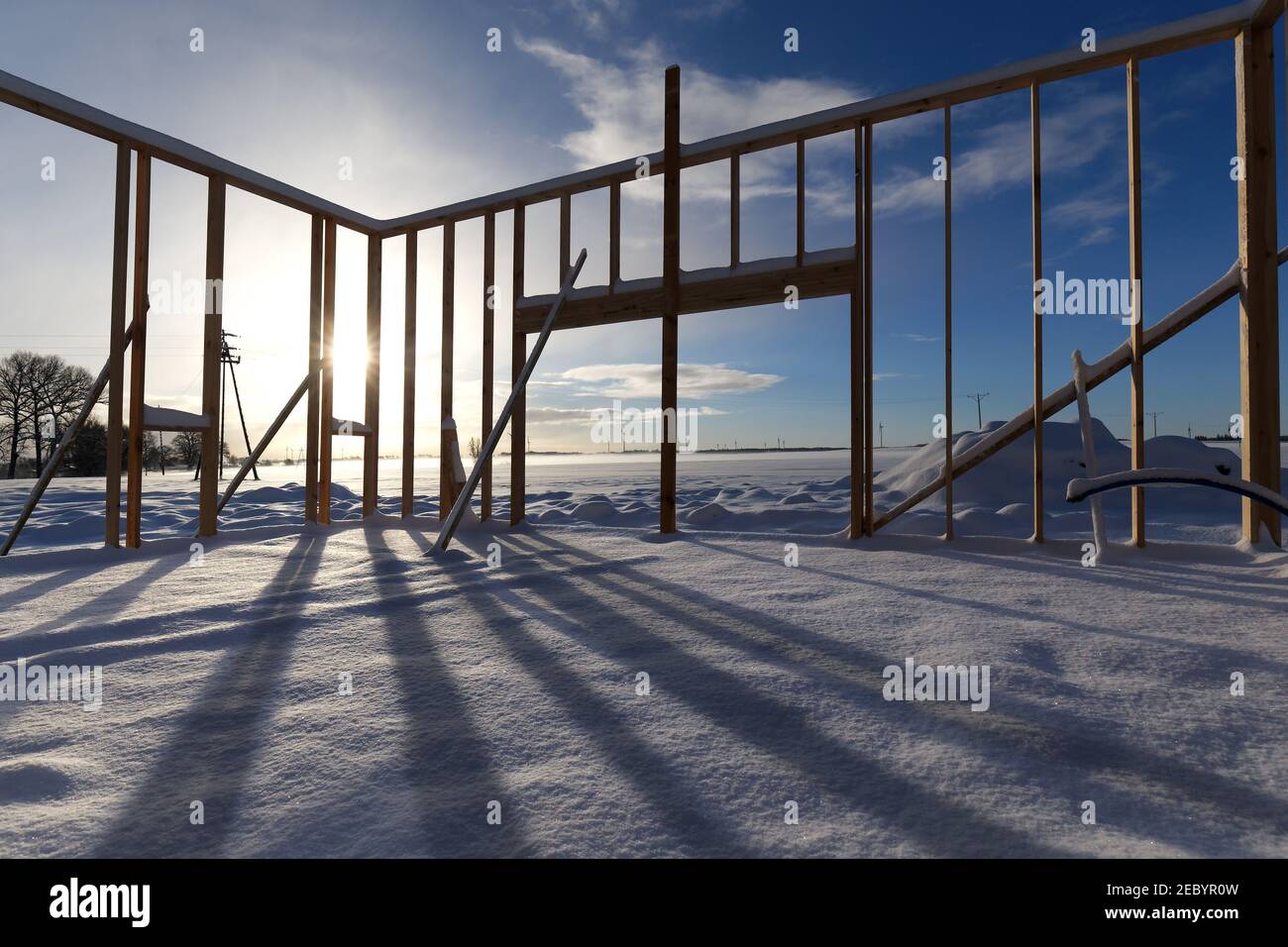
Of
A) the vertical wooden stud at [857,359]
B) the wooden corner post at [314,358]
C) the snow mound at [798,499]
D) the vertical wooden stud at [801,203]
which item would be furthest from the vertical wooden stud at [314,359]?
the snow mound at [798,499]

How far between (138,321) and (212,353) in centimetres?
58

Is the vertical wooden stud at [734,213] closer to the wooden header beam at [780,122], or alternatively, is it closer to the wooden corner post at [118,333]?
the wooden header beam at [780,122]

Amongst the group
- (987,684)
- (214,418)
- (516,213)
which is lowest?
(987,684)

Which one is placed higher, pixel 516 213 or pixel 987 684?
pixel 516 213

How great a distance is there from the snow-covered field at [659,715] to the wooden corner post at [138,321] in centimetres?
148

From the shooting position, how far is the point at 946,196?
12.6 feet

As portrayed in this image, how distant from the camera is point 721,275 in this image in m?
4.51

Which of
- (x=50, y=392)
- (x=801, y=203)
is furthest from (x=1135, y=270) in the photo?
(x=50, y=392)

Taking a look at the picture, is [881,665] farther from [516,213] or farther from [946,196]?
[516,213]

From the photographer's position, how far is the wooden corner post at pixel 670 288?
439cm

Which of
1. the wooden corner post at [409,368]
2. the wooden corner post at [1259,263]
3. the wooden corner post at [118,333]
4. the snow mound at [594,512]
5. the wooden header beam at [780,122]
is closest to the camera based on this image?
the wooden corner post at [1259,263]

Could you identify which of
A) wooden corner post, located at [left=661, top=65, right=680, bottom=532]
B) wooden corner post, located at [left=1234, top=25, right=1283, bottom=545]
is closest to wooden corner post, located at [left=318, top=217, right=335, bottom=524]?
wooden corner post, located at [left=661, top=65, right=680, bottom=532]
